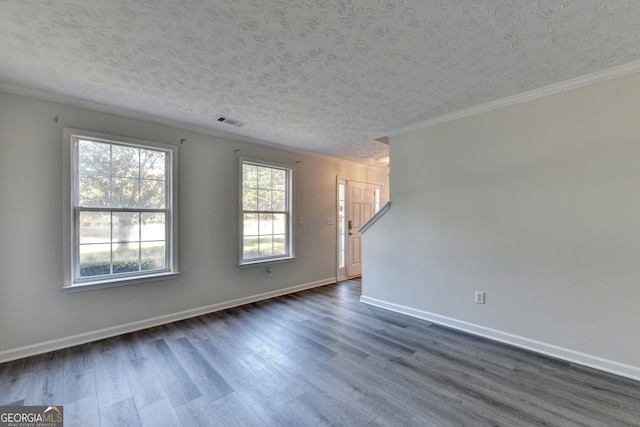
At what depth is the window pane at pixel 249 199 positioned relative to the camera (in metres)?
3.89

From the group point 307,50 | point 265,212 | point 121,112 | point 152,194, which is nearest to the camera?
point 307,50

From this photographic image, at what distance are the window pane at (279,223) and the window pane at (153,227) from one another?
1.57 metres

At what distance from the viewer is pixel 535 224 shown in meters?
2.47

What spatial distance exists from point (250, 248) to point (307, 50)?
2852 millimetres

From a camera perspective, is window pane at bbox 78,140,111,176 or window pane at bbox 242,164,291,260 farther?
window pane at bbox 242,164,291,260

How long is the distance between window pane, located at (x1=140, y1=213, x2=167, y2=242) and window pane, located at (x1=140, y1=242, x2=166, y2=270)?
2.9 inches

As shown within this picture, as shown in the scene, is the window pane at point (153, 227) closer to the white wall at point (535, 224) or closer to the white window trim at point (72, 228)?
the white window trim at point (72, 228)

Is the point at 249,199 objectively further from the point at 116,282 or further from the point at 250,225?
the point at 116,282

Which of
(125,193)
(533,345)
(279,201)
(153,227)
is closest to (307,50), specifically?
(125,193)

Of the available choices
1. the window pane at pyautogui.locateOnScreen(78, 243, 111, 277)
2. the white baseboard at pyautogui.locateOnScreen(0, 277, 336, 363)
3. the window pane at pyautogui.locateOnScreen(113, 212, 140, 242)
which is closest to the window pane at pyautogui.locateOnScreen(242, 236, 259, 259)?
the white baseboard at pyautogui.locateOnScreen(0, 277, 336, 363)

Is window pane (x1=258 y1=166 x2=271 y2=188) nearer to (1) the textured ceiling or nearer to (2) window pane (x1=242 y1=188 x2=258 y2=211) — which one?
(2) window pane (x1=242 y1=188 x2=258 y2=211)

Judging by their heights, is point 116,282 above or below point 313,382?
above

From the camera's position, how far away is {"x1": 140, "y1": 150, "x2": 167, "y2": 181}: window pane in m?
3.04

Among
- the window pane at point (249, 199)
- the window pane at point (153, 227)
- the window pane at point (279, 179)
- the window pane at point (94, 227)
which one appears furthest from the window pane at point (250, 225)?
the window pane at point (94, 227)
